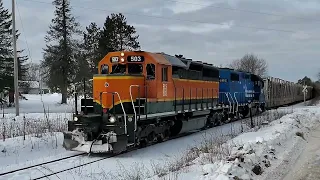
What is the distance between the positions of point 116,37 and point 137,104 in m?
31.3

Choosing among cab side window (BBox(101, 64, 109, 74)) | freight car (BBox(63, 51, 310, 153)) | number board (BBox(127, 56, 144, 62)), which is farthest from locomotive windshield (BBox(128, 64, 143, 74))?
cab side window (BBox(101, 64, 109, 74))

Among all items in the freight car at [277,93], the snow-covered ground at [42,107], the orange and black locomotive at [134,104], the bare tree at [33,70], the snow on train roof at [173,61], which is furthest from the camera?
the bare tree at [33,70]

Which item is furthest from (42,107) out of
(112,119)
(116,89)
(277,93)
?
(112,119)

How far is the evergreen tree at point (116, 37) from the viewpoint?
42.0 m

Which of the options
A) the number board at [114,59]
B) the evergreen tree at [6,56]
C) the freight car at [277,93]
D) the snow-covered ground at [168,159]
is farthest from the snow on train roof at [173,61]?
the evergreen tree at [6,56]

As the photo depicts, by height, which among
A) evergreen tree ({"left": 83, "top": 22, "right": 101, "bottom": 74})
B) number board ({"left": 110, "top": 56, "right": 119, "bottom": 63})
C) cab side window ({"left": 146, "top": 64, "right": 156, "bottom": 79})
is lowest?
cab side window ({"left": 146, "top": 64, "right": 156, "bottom": 79})

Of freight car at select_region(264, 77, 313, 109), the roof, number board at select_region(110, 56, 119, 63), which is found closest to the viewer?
number board at select_region(110, 56, 119, 63)

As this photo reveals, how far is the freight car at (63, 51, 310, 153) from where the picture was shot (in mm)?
11312

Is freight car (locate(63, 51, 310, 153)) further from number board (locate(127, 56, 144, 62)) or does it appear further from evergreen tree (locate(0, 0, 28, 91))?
evergreen tree (locate(0, 0, 28, 91))

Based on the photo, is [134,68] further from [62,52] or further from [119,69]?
[62,52]

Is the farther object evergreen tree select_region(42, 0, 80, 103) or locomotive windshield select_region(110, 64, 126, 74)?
evergreen tree select_region(42, 0, 80, 103)

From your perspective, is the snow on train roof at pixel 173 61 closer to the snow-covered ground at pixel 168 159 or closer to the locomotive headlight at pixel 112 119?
the snow-covered ground at pixel 168 159

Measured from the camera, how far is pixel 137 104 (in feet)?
40.5

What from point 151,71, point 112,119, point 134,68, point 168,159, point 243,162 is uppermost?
point 134,68
